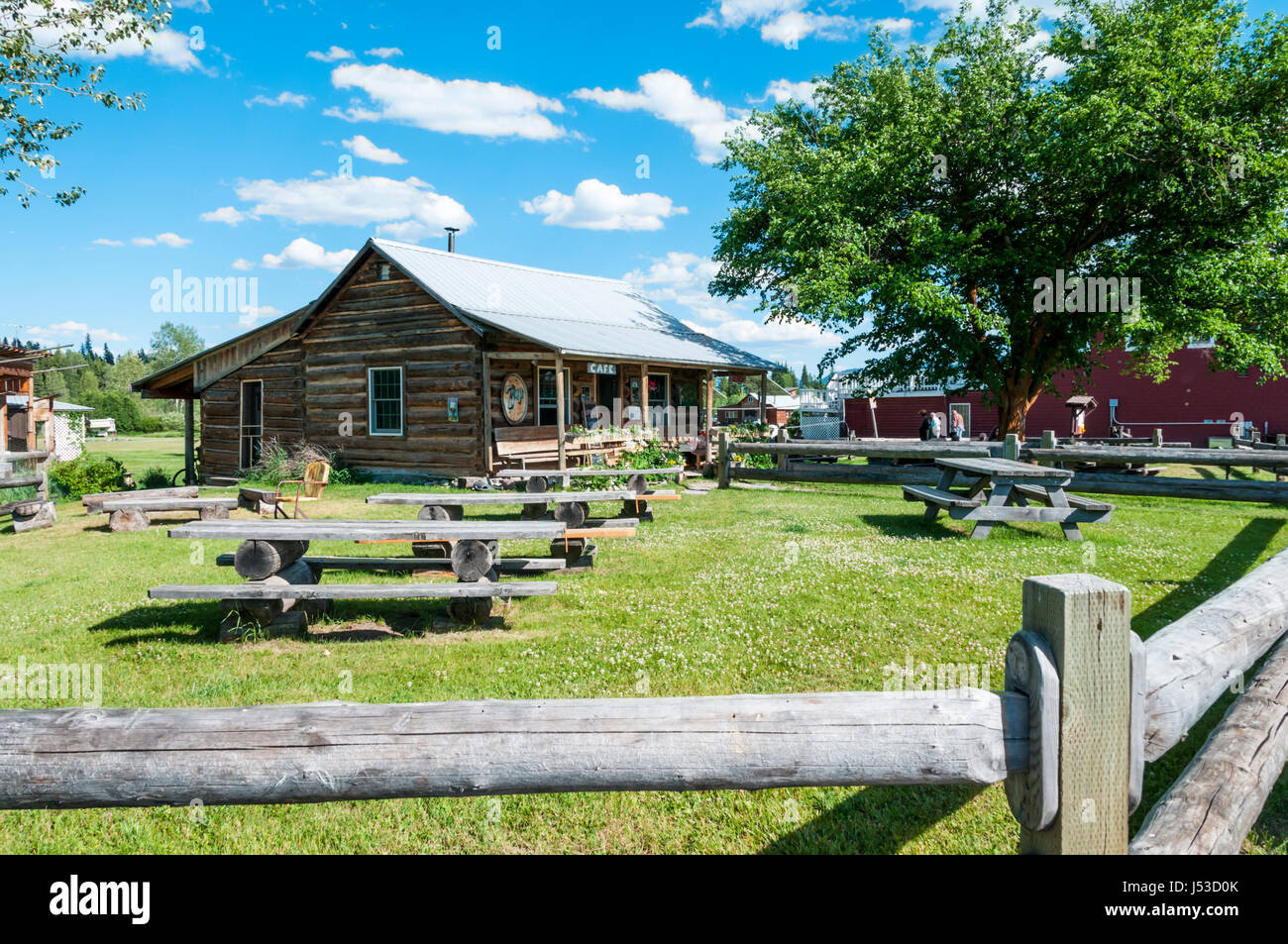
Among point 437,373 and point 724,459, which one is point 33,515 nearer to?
point 437,373

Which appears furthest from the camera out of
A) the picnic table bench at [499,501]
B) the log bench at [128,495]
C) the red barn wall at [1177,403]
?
the red barn wall at [1177,403]

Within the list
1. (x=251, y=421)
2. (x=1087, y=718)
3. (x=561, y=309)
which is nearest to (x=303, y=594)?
(x=1087, y=718)

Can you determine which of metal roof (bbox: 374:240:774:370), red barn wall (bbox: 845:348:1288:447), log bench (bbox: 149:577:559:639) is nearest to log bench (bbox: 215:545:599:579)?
log bench (bbox: 149:577:559:639)

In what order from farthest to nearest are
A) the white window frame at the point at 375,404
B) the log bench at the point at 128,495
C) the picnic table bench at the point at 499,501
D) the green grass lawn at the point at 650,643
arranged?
the white window frame at the point at 375,404
the log bench at the point at 128,495
the picnic table bench at the point at 499,501
the green grass lawn at the point at 650,643

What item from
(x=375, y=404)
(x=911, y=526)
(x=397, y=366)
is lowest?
(x=911, y=526)

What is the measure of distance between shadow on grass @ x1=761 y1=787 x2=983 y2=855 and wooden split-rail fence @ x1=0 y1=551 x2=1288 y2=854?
1188 millimetres

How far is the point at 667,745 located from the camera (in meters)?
1.96

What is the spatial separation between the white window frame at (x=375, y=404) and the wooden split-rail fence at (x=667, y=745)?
18344 millimetres

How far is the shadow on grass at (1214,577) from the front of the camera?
604 cm

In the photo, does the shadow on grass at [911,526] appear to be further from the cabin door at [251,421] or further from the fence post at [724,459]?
the cabin door at [251,421]

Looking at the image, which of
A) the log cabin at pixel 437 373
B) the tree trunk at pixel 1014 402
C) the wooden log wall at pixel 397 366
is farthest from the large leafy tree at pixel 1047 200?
the wooden log wall at pixel 397 366
